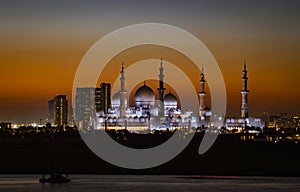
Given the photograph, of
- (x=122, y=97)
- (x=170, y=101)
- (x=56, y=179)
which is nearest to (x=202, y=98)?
(x=170, y=101)

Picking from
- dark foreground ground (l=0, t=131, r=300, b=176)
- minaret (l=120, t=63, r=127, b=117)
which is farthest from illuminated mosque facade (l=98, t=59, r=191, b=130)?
dark foreground ground (l=0, t=131, r=300, b=176)

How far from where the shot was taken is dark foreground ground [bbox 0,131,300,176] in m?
77.9

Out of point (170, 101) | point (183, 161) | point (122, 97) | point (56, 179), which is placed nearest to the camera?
point (56, 179)

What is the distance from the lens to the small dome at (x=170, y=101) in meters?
189

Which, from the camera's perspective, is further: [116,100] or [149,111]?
[116,100]

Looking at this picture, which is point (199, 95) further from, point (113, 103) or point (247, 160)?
point (247, 160)

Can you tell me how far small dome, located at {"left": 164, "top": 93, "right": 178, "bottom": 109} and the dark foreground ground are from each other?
243 feet

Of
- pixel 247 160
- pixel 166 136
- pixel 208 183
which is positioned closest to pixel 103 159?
pixel 247 160

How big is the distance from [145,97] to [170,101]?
866 cm

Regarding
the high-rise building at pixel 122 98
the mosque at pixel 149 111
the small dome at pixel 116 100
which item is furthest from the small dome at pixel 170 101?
the small dome at pixel 116 100

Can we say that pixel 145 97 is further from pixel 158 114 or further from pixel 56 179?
pixel 56 179

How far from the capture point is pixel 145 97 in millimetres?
182875

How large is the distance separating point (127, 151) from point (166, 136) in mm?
37073

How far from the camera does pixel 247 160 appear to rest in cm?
8919
